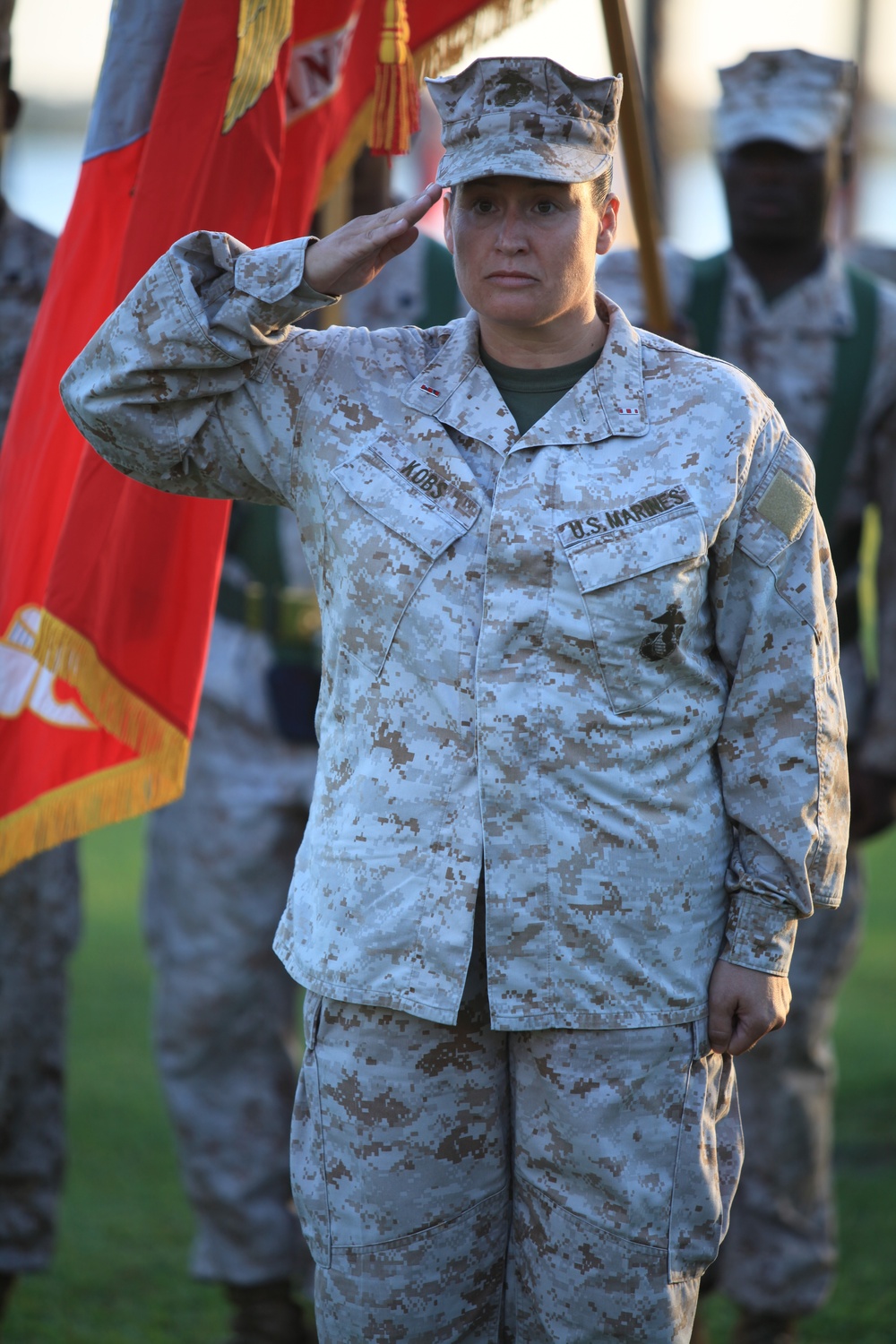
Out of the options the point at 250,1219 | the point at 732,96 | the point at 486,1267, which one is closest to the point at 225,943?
the point at 250,1219

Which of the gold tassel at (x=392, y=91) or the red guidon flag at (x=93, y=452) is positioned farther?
the red guidon flag at (x=93, y=452)

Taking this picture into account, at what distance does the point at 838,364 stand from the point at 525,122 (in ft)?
5.26

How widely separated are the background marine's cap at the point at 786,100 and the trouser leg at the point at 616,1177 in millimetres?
2058

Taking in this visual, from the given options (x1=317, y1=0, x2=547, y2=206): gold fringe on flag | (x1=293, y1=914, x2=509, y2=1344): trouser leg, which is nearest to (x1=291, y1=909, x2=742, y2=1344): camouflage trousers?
(x1=293, y1=914, x2=509, y2=1344): trouser leg

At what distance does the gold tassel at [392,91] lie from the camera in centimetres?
208

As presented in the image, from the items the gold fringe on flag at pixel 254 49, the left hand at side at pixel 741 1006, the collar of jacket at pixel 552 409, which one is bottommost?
the left hand at side at pixel 741 1006


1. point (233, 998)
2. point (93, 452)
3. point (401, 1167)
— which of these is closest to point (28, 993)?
point (233, 998)

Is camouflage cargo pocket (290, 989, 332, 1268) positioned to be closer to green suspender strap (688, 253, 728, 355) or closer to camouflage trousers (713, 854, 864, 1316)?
camouflage trousers (713, 854, 864, 1316)

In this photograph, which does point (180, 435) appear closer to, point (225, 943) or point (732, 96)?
point (225, 943)

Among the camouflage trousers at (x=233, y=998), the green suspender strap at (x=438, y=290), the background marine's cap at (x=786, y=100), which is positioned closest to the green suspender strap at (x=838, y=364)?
the background marine's cap at (x=786, y=100)

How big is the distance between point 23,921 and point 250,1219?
744 mm

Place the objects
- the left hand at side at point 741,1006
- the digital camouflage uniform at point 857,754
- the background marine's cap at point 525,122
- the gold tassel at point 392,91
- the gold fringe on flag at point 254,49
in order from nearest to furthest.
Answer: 1. the background marine's cap at point 525,122
2. the left hand at side at point 741,1006
3. the gold tassel at point 392,91
4. the gold fringe on flag at point 254,49
5. the digital camouflage uniform at point 857,754

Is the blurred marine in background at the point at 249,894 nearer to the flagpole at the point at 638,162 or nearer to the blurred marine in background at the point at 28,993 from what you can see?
the blurred marine in background at the point at 28,993

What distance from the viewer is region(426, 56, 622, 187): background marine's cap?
1750mm
